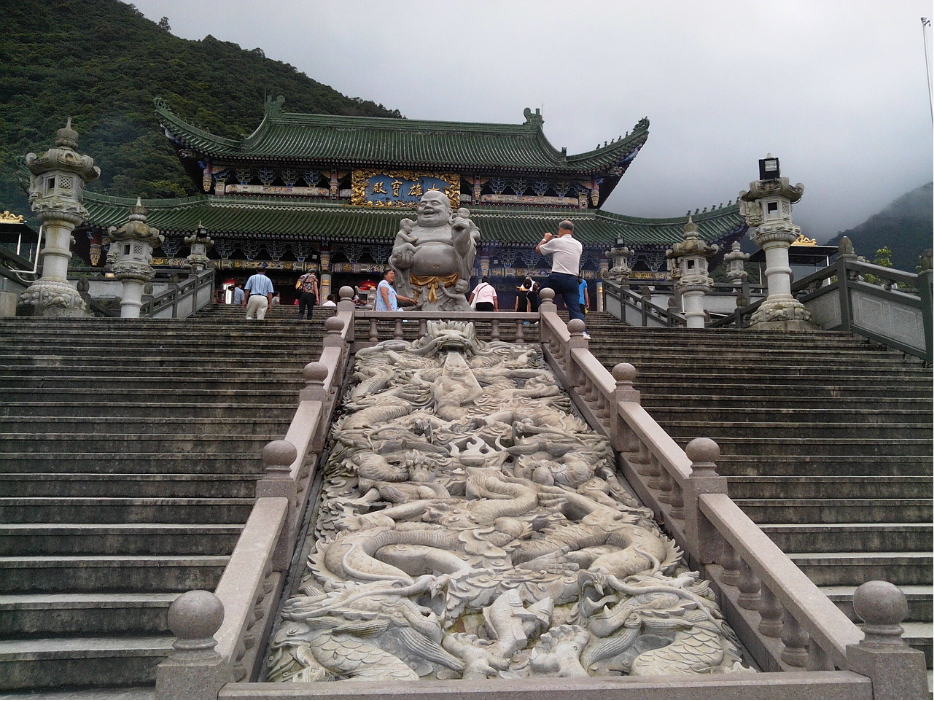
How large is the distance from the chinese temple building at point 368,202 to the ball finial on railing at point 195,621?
24.0m

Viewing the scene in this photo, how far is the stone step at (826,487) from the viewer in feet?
18.1

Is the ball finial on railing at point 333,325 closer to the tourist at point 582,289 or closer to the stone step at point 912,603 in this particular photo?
the tourist at point 582,289

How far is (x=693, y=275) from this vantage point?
612 inches

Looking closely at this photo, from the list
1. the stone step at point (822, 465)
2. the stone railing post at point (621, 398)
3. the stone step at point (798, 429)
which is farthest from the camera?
the stone step at point (798, 429)

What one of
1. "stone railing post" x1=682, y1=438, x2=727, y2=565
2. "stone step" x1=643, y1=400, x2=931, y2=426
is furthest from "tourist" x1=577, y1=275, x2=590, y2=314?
"stone railing post" x1=682, y1=438, x2=727, y2=565

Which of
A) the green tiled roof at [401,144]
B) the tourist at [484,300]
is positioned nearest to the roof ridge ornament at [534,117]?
the green tiled roof at [401,144]

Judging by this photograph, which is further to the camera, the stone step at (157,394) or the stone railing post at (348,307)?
the stone railing post at (348,307)

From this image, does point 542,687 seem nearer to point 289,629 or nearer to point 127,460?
point 289,629

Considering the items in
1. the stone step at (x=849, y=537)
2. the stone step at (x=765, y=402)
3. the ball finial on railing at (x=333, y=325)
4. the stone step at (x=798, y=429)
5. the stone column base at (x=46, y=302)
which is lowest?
the stone step at (x=849, y=537)

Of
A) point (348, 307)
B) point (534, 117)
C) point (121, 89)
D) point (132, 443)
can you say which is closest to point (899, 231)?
point (534, 117)

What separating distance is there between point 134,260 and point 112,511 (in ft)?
37.9

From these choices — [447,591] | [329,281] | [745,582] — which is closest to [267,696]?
[447,591]

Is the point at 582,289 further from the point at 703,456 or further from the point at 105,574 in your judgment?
the point at 105,574

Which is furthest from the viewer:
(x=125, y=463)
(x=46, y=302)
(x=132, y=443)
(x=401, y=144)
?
(x=401, y=144)
